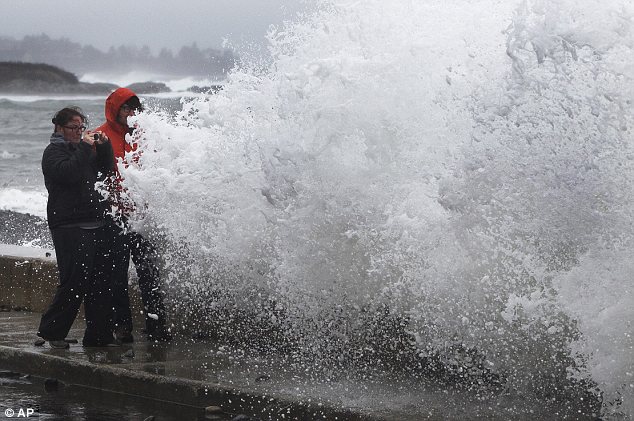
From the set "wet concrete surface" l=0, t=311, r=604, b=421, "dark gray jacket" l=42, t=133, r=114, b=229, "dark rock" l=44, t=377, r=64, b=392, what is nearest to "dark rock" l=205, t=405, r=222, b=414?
"wet concrete surface" l=0, t=311, r=604, b=421

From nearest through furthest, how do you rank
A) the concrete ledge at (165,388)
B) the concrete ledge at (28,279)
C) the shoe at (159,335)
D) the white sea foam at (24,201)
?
the concrete ledge at (165,388)
the shoe at (159,335)
the concrete ledge at (28,279)
the white sea foam at (24,201)

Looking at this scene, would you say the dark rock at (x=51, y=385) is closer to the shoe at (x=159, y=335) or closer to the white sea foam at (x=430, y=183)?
the shoe at (x=159, y=335)

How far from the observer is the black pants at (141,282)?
26.1 ft

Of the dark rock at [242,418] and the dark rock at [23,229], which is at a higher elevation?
the dark rock at [23,229]

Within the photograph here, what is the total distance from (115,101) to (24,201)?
24883 mm

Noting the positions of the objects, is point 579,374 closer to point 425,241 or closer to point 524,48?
point 425,241

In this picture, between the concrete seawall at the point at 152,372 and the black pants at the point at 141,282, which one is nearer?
the concrete seawall at the point at 152,372

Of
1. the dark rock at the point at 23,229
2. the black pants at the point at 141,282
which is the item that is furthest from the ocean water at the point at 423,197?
the dark rock at the point at 23,229

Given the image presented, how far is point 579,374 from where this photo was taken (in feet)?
→ 18.7

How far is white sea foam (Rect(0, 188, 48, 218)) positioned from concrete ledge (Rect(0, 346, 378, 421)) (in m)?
20.4

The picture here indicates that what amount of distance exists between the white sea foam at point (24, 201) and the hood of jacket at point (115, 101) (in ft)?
65.1

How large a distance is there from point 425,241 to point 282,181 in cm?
122

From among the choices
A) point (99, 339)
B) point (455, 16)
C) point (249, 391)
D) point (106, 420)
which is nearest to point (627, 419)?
point (249, 391)

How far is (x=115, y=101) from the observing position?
8.15 m
